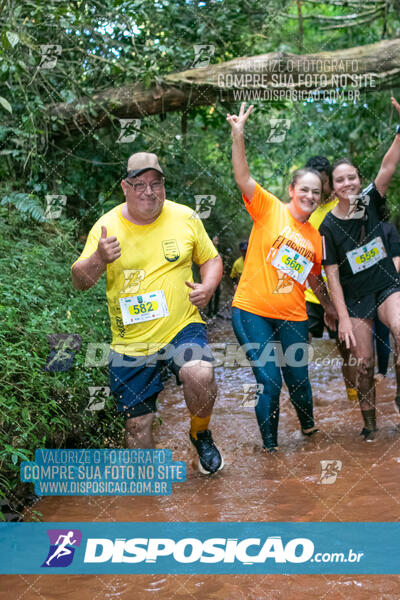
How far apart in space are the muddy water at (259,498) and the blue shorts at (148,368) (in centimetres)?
55

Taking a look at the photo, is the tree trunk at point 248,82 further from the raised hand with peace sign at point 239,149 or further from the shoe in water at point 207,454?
the shoe in water at point 207,454

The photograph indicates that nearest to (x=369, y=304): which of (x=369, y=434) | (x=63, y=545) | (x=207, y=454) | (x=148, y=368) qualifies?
(x=369, y=434)

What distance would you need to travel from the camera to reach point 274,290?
4629 mm

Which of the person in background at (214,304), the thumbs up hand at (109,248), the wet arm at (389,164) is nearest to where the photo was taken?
the thumbs up hand at (109,248)

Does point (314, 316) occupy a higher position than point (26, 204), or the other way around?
point (26, 204)

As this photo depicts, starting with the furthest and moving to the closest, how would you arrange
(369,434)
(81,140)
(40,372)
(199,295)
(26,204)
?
1. (81,140)
2. (26,204)
3. (369,434)
4. (40,372)
5. (199,295)

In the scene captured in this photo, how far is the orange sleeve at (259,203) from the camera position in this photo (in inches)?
183

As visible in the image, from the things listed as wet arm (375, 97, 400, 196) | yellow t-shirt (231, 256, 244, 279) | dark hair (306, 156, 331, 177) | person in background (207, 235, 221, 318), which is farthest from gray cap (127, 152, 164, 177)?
person in background (207, 235, 221, 318)

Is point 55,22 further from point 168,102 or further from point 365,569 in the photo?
point 365,569

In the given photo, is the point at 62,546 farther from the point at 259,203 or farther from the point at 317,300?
the point at 317,300

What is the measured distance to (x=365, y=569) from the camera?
300cm

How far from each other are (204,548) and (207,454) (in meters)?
1.09

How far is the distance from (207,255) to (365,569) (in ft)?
7.20

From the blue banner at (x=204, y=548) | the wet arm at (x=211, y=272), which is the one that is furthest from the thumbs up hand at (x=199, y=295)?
the blue banner at (x=204, y=548)
